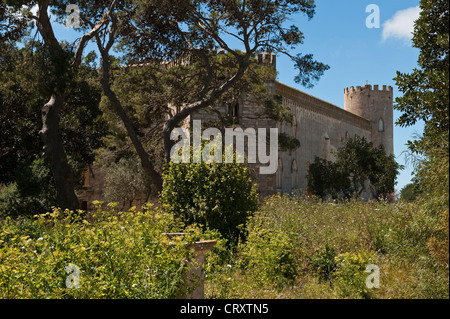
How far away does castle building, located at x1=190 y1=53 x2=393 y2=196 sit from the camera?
20.4 meters

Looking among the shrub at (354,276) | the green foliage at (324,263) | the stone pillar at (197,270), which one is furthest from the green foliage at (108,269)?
the green foliage at (324,263)

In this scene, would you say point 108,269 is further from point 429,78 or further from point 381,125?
point 381,125

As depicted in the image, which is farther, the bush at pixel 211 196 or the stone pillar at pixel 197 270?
the bush at pixel 211 196

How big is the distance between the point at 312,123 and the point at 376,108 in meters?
12.2

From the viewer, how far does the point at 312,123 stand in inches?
1132

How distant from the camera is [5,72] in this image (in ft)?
50.1

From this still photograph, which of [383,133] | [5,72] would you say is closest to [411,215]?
[5,72]

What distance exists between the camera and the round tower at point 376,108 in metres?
38.6

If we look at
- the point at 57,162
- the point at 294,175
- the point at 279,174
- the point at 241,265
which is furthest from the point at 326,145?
the point at 241,265

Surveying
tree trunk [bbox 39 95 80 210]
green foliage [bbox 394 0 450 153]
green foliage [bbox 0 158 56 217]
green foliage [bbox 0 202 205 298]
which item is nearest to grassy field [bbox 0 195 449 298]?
green foliage [bbox 0 202 205 298]

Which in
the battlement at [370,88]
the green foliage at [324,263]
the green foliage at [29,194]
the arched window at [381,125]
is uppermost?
the battlement at [370,88]

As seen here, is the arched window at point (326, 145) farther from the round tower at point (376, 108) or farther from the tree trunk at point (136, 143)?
the tree trunk at point (136, 143)

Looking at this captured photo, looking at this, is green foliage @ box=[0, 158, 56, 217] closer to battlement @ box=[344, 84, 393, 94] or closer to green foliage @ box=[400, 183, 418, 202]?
green foliage @ box=[400, 183, 418, 202]
